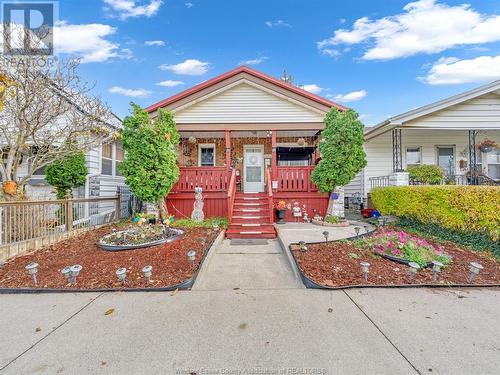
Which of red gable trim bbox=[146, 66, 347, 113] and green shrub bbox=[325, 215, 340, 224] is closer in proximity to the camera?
green shrub bbox=[325, 215, 340, 224]

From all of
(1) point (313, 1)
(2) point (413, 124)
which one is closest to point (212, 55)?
(1) point (313, 1)

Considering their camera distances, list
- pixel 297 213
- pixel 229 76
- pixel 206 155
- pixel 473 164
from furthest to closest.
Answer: pixel 206 155 < pixel 473 164 < pixel 229 76 < pixel 297 213

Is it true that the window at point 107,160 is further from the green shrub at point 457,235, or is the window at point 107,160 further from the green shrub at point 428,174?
the green shrub at point 428,174

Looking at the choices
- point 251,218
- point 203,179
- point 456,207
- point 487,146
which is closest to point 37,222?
point 203,179

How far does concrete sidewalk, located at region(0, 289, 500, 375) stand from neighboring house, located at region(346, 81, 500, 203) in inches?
303

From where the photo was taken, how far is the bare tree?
19.6 feet

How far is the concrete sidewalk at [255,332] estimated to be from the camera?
1.96 m

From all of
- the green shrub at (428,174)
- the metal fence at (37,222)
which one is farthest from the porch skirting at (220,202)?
the green shrub at (428,174)

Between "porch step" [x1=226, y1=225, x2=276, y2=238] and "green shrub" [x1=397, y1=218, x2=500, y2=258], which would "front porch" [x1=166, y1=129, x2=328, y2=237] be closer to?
"porch step" [x1=226, y1=225, x2=276, y2=238]

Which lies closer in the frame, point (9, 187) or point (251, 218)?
point (9, 187)

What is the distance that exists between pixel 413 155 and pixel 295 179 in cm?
674

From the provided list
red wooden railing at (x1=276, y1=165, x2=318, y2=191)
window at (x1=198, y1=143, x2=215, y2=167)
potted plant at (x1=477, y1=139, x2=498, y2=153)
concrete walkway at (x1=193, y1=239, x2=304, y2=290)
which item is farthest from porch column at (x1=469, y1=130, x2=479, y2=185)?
window at (x1=198, y1=143, x2=215, y2=167)

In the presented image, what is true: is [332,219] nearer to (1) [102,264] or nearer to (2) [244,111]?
(2) [244,111]

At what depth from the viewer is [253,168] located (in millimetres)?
11039
